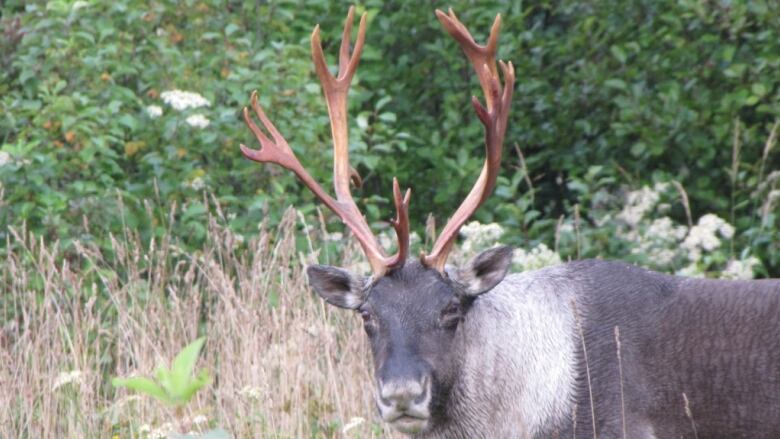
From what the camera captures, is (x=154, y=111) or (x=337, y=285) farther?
(x=154, y=111)

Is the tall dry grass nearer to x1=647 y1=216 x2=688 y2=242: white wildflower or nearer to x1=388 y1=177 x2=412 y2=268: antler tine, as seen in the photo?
x1=388 y1=177 x2=412 y2=268: antler tine

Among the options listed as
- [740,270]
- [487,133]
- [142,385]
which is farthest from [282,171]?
[142,385]

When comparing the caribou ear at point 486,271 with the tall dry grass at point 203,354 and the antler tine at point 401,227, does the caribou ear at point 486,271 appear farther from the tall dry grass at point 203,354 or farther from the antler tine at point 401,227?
the tall dry grass at point 203,354

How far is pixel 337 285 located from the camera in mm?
5773

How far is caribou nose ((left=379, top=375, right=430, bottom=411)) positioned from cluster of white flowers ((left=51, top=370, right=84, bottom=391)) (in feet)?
5.12

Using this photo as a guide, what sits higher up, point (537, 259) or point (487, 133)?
point (487, 133)

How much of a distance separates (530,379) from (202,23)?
15.3 ft

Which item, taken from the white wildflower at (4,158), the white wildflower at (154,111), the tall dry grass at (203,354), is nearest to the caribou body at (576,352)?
the tall dry grass at (203,354)

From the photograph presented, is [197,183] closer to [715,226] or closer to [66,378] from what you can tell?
[66,378]

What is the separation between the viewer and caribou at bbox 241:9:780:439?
536cm

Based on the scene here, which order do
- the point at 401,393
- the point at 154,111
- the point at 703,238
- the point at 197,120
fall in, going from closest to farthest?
the point at 401,393, the point at 703,238, the point at 197,120, the point at 154,111

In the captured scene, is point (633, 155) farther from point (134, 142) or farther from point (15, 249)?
point (15, 249)

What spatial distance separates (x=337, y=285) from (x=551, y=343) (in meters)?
0.83

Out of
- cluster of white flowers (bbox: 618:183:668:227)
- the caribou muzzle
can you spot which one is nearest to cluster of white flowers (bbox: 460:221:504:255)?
cluster of white flowers (bbox: 618:183:668:227)
